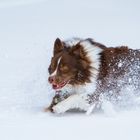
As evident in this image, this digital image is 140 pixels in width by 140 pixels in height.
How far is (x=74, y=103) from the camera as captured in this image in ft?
26.3

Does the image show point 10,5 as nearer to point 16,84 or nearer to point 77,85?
point 16,84

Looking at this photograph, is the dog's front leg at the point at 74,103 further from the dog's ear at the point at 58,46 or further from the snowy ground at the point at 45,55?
the dog's ear at the point at 58,46

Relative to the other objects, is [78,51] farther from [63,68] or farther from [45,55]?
[45,55]

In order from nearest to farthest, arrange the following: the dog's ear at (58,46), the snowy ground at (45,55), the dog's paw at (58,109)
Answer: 1. the snowy ground at (45,55)
2. the dog's paw at (58,109)
3. the dog's ear at (58,46)

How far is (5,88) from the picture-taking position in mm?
9125

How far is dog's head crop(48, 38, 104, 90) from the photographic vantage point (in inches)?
309

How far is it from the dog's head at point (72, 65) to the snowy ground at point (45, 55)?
416mm

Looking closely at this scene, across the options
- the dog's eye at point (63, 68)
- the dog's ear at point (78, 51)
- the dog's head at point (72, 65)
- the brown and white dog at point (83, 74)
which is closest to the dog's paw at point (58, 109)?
the brown and white dog at point (83, 74)

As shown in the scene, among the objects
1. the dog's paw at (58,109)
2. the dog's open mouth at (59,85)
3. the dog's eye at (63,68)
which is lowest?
the dog's paw at (58,109)

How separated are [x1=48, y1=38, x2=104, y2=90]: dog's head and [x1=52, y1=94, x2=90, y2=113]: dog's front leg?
17 centimetres

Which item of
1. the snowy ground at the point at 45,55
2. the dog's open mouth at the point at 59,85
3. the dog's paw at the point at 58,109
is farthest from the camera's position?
the dog's paw at the point at 58,109

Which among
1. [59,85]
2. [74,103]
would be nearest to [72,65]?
[59,85]

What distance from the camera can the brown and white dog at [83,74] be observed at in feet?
25.8

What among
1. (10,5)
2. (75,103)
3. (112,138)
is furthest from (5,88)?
(10,5)
